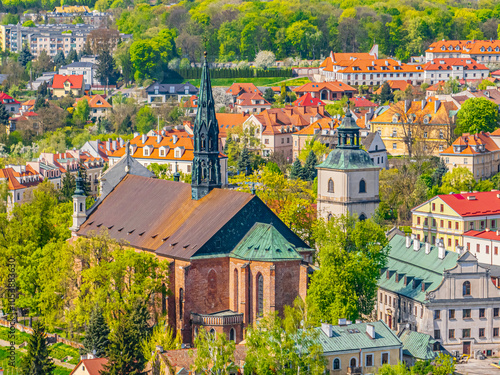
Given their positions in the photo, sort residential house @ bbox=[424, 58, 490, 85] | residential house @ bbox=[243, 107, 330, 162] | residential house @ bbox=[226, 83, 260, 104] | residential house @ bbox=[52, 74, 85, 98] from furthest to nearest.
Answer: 1. residential house @ bbox=[52, 74, 85, 98]
2. residential house @ bbox=[424, 58, 490, 85]
3. residential house @ bbox=[226, 83, 260, 104]
4. residential house @ bbox=[243, 107, 330, 162]

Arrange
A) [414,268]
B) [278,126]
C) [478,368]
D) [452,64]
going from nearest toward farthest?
[478,368] < [414,268] < [278,126] < [452,64]

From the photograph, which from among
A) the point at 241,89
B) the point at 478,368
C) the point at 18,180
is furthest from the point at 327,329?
the point at 241,89

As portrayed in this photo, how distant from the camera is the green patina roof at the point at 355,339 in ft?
202

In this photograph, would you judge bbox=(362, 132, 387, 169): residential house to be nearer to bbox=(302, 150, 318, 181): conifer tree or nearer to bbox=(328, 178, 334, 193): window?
bbox=(302, 150, 318, 181): conifer tree

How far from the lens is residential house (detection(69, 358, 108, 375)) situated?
2341 inches

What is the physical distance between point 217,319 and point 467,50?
429 ft

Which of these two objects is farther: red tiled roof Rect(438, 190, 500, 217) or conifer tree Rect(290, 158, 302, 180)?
conifer tree Rect(290, 158, 302, 180)

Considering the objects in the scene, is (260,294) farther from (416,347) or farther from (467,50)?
(467,50)

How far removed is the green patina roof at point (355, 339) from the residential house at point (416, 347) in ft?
6.70

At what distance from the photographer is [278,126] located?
142 meters

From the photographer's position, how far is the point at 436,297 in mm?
71250

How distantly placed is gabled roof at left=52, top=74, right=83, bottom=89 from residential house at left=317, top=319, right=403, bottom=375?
134 m

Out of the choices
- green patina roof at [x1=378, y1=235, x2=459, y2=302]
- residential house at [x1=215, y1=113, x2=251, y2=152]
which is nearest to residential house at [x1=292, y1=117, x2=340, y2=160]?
residential house at [x1=215, y1=113, x2=251, y2=152]

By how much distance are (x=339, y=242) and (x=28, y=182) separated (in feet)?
195
